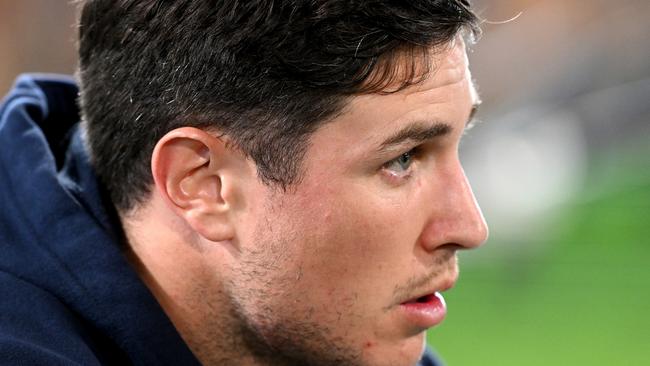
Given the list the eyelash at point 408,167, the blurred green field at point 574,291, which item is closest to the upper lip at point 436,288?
the eyelash at point 408,167

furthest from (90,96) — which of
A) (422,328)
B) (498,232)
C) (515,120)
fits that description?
(515,120)

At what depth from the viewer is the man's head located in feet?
6.03

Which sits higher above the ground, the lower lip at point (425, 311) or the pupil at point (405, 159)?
the pupil at point (405, 159)

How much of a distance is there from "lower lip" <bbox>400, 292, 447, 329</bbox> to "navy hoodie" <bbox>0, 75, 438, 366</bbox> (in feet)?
1.33

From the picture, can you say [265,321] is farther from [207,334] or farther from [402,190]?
[402,190]

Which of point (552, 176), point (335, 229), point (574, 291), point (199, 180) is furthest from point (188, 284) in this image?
point (552, 176)

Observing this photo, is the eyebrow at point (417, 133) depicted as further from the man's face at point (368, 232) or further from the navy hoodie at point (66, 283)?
the navy hoodie at point (66, 283)

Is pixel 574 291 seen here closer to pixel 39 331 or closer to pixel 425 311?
pixel 425 311

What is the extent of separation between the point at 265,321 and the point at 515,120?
5.47m

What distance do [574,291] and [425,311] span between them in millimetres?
3731

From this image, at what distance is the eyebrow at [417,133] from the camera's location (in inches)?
73.4

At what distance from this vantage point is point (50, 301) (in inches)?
74.2

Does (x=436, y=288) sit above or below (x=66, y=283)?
above

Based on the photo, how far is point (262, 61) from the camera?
1.84 meters
